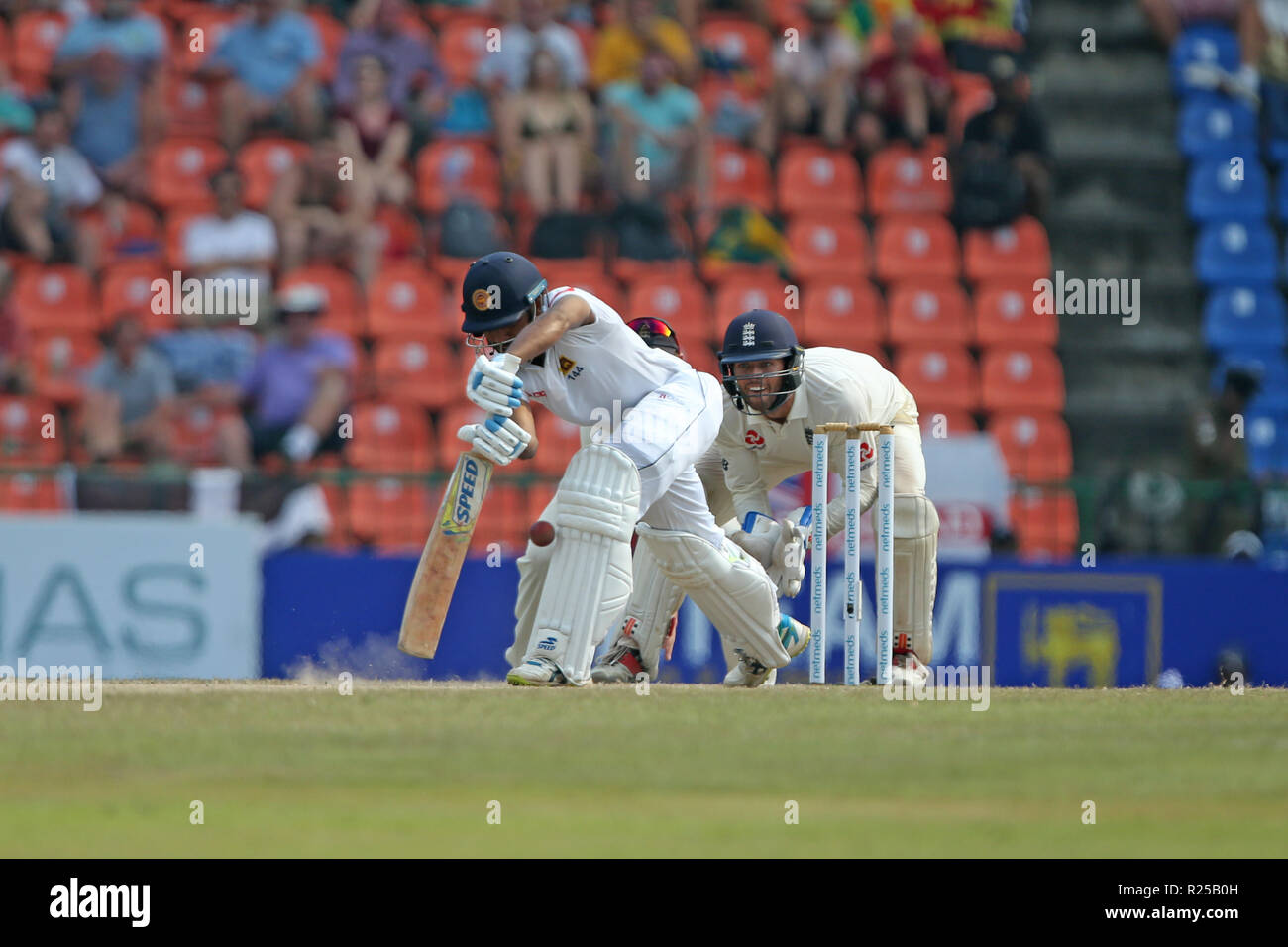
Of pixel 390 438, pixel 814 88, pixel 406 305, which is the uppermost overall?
pixel 814 88

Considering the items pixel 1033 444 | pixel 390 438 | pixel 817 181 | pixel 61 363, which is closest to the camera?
pixel 390 438

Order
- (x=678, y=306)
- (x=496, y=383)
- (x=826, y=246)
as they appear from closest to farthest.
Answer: (x=496, y=383) → (x=678, y=306) → (x=826, y=246)

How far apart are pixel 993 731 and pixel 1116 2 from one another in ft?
44.1

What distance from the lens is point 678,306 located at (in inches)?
573

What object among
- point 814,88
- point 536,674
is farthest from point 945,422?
point 536,674

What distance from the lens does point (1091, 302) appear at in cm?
1617

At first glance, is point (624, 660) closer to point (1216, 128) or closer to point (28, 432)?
point (28, 432)

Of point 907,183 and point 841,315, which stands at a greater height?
point 907,183

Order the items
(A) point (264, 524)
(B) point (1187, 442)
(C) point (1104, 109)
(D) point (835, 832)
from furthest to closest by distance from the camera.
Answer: (C) point (1104, 109)
(B) point (1187, 442)
(A) point (264, 524)
(D) point (835, 832)

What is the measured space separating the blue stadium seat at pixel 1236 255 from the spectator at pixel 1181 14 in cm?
237

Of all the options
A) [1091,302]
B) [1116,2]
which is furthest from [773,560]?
[1116,2]

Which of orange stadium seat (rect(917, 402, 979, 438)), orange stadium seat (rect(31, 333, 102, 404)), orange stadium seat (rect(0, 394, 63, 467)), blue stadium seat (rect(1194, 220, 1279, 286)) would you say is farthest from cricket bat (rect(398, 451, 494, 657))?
blue stadium seat (rect(1194, 220, 1279, 286))

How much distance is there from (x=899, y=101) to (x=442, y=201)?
3.98m

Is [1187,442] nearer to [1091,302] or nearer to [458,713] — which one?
[1091,302]
